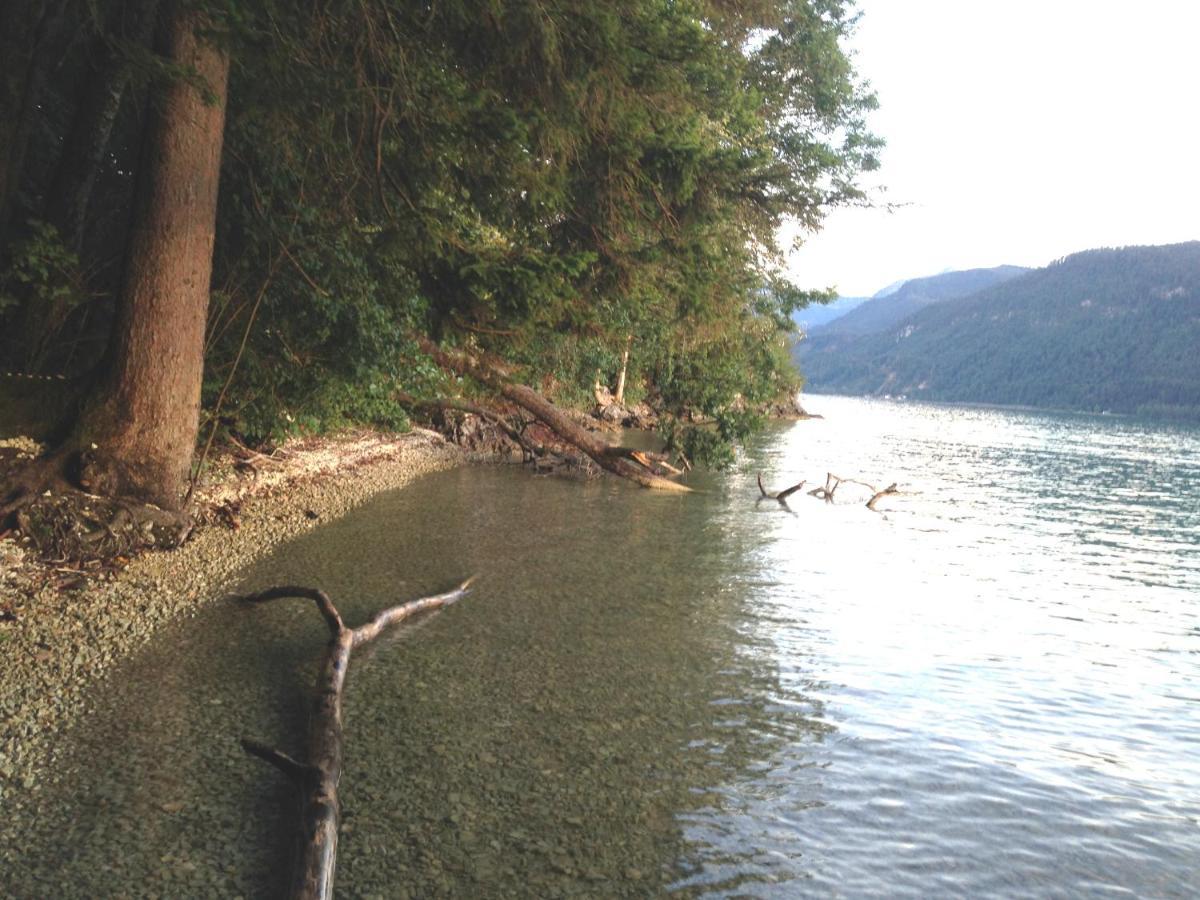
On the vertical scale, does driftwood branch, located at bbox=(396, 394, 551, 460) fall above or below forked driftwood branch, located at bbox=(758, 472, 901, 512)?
above

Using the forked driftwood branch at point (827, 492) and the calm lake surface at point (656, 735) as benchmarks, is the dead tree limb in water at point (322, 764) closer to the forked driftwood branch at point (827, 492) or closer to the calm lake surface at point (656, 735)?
the calm lake surface at point (656, 735)

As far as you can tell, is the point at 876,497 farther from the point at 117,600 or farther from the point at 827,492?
the point at 117,600

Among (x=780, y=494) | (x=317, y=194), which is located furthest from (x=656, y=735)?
(x=780, y=494)

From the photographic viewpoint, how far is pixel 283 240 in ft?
42.2

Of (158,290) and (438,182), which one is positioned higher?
(438,182)

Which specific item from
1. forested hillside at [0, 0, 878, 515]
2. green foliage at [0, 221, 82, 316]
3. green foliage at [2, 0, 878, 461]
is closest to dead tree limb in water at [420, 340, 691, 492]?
forested hillside at [0, 0, 878, 515]

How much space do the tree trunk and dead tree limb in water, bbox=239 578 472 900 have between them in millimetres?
3484

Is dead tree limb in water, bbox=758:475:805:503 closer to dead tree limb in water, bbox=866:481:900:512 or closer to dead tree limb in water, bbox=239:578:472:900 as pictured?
dead tree limb in water, bbox=866:481:900:512

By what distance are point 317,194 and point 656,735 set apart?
9874mm

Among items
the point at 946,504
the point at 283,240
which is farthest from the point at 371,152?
the point at 946,504

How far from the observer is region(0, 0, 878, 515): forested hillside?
33.6 feet

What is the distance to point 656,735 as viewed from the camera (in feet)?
22.2

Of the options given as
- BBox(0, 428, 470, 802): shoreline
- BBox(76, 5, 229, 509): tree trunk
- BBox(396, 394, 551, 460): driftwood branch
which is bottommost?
BBox(0, 428, 470, 802): shoreline

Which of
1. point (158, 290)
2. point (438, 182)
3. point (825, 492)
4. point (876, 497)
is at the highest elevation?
point (438, 182)
